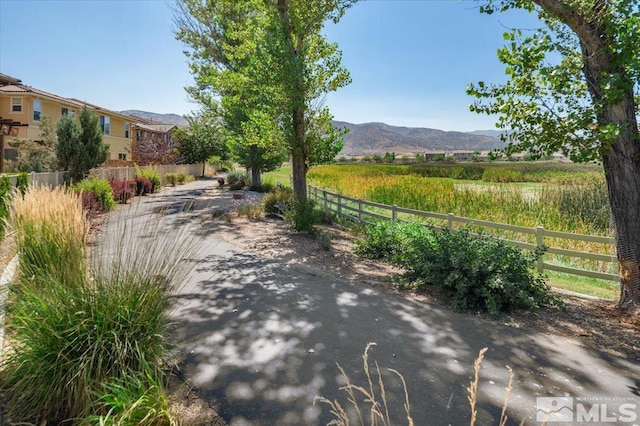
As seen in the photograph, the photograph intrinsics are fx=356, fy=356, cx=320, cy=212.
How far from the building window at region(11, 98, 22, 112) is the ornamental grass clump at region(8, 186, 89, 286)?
29.1 meters

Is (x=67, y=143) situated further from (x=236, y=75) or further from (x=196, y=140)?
(x=196, y=140)

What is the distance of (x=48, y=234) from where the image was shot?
4.16 metres

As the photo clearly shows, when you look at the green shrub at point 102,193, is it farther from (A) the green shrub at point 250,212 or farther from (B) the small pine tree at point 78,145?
(A) the green shrub at point 250,212

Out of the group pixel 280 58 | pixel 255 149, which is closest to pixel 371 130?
pixel 255 149

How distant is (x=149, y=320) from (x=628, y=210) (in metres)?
5.92

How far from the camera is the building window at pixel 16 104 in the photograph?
26.2m

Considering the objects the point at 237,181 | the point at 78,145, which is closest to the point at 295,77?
the point at 78,145

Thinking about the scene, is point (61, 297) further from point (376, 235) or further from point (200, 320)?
point (376, 235)

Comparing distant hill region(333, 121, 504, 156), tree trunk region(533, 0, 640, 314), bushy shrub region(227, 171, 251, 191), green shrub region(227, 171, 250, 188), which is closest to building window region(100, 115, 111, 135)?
green shrub region(227, 171, 250, 188)

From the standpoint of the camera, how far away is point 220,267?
6848 mm

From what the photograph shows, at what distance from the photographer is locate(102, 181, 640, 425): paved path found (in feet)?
9.45

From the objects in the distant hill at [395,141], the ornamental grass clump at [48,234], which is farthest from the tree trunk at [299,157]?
the distant hill at [395,141]

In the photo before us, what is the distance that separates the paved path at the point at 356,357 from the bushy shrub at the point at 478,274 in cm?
43

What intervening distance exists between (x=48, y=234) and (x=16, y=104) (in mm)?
30397
